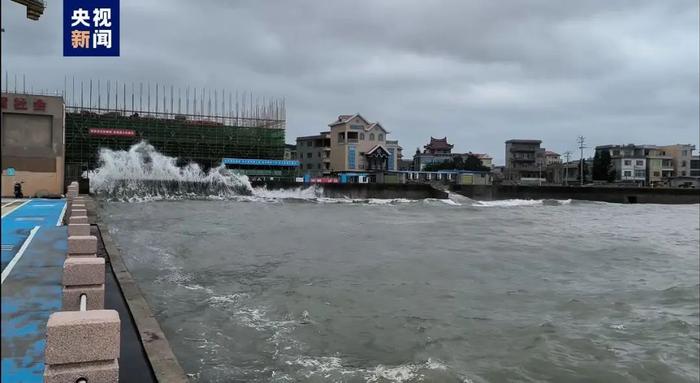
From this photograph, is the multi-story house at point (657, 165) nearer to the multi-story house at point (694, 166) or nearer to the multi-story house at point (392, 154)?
the multi-story house at point (694, 166)


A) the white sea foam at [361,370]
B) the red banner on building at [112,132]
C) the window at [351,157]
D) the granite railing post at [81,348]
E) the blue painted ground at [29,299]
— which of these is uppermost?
the red banner on building at [112,132]

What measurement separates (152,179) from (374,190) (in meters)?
23.2

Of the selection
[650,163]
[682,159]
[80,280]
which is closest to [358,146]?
[650,163]

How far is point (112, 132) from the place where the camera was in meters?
64.6

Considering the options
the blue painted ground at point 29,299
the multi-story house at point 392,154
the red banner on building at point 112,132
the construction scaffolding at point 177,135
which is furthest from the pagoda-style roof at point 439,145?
the blue painted ground at point 29,299

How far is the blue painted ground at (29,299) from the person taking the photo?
4.50 meters

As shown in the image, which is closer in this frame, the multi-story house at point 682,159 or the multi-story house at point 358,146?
the multi-story house at point 358,146

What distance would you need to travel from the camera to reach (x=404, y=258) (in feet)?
52.9

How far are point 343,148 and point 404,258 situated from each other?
63784 mm

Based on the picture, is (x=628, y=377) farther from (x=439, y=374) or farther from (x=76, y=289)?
(x=76, y=289)

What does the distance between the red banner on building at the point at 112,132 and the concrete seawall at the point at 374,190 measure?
1950 centimetres

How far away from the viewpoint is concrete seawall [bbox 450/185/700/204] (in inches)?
2418

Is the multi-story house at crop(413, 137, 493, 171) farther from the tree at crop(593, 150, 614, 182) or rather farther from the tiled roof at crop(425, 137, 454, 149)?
the tree at crop(593, 150, 614, 182)

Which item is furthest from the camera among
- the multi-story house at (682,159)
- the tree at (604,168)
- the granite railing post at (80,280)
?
the multi-story house at (682,159)
